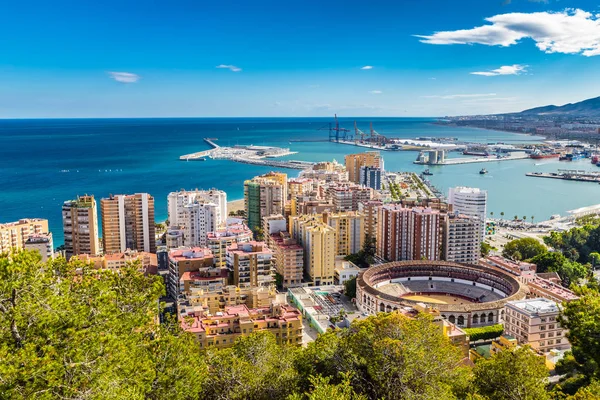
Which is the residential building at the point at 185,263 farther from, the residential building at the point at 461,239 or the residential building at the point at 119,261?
the residential building at the point at 461,239

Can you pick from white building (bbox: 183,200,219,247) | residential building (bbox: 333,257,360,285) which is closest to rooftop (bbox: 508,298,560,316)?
residential building (bbox: 333,257,360,285)

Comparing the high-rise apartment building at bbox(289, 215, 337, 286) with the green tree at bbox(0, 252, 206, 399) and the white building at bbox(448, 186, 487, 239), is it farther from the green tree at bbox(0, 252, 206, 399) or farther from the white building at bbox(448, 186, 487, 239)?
the green tree at bbox(0, 252, 206, 399)

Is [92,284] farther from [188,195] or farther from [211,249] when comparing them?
[188,195]

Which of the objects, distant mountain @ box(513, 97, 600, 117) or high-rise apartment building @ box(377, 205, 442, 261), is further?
distant mountain @ box(513, 97, 600, 117)

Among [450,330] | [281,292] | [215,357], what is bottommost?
[281,292]

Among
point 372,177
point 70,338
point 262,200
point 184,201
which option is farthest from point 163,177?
point 70,338

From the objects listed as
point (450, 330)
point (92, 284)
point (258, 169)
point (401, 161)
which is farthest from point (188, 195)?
point (401, 161)

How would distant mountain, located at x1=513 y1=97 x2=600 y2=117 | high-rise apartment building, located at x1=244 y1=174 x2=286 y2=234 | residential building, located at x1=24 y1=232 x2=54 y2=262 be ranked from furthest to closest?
distant mountain, located at x1=513 y1=97 x2=600 y2=117 < high-rise apartment building, located at x1=244 y1=174 x2=286 y2=234 < residential building, located at x1=24 y1=232 x2=54 y2=262
